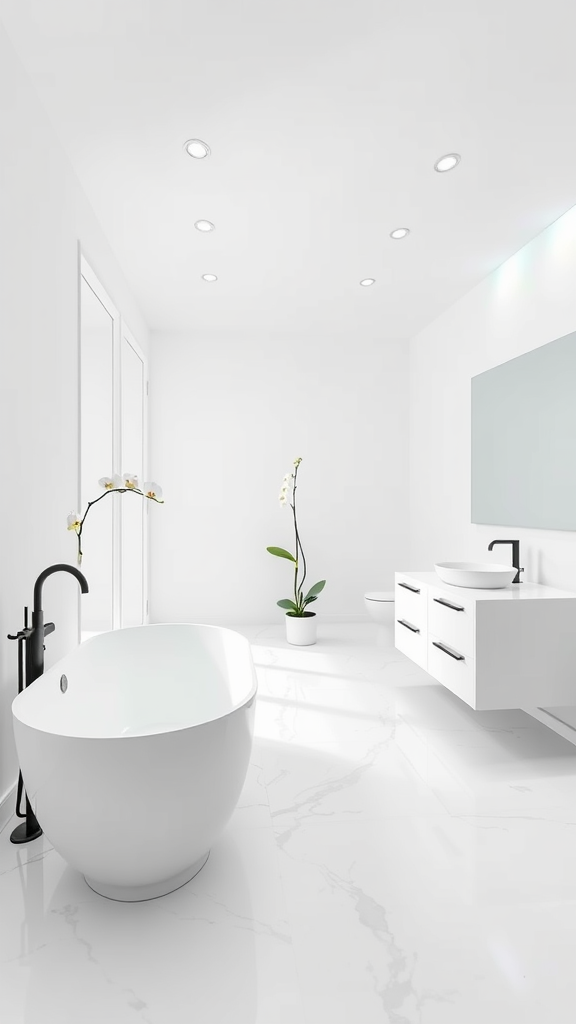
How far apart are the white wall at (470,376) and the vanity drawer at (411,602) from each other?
594 mm

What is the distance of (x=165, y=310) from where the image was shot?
4.15 metres

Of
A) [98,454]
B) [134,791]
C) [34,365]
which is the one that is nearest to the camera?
[134,791]

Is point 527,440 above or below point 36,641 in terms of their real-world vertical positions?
above

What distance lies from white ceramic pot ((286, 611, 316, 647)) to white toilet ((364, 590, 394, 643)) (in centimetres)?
45

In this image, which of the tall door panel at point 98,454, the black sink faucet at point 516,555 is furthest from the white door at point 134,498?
the black sink faucet at point 516,555

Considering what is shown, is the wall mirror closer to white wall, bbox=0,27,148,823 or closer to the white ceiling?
the white ceiling

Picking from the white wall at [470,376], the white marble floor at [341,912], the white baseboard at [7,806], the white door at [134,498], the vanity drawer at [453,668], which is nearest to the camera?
the white marble floor at [341,912]

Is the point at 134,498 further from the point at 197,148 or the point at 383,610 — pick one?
the point at 197,148

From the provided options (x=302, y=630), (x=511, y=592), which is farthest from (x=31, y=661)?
(x=302, y=630)

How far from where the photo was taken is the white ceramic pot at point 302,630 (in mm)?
4031

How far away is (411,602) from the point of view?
304cm

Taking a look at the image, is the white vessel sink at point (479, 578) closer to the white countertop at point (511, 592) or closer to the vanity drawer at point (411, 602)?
the white countertop at point (511, 592)

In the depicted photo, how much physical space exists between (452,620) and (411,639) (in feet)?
1.79

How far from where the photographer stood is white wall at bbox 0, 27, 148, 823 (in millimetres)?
1817
